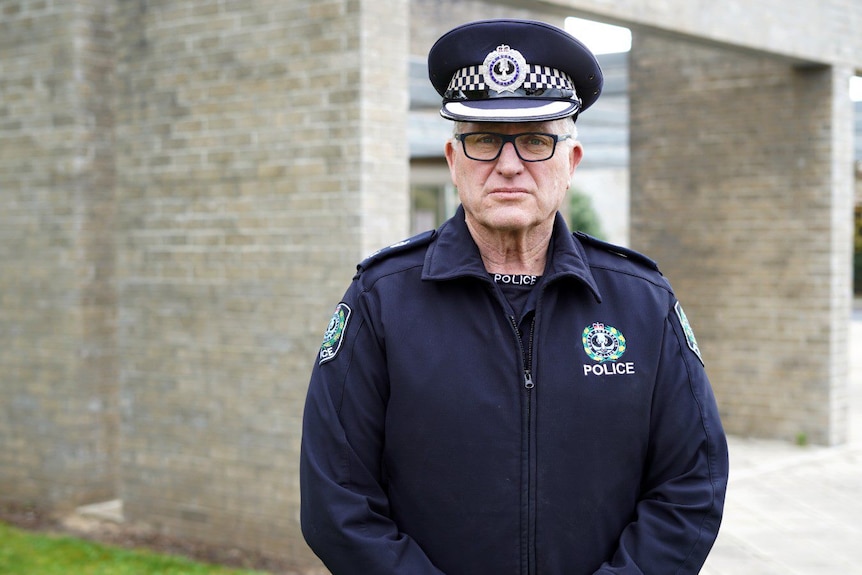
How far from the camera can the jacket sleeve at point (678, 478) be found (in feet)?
Result: 7.33

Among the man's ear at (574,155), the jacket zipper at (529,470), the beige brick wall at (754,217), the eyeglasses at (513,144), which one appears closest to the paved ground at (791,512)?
the beige brick wall at (754,217)

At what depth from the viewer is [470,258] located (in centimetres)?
229

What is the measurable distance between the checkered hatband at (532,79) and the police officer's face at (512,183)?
3.5 inches

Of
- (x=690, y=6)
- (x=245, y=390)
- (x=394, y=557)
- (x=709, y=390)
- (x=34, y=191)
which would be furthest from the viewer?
(x=690, y=6)

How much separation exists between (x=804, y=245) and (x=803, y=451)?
1679 millimetres

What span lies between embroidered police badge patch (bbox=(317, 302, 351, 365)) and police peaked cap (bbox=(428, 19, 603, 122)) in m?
0.47

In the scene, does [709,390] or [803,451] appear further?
[803,451]

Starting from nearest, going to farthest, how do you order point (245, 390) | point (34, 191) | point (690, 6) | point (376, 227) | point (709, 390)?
point (709, 390)
point (376, 227)
point (245, 390)
point (34, 191)
point (690, 6)

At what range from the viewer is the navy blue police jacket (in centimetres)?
221

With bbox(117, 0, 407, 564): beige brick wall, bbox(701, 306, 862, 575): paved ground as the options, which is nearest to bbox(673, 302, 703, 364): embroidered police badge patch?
bbox(117, 0, 407, 564): beige brick wall

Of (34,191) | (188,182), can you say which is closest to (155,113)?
(188,182)

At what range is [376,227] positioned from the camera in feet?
18.1

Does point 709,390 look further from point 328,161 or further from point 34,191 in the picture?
point 34,191

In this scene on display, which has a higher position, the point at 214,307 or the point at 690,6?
the point at 690,6
